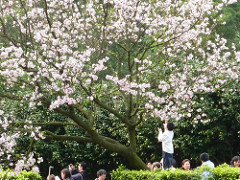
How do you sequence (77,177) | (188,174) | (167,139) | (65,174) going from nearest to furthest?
(188,174) < (65,174) < (77,177) < (167,139)

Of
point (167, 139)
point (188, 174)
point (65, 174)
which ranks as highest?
point (167, 139)

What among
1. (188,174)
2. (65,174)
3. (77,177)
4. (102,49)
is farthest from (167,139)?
(102,49)

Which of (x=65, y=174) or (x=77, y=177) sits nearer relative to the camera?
(x=65, y=174)

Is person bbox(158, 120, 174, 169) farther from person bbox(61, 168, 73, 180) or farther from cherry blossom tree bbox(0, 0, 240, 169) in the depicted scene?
person bbox(61, 168, 73, 180)

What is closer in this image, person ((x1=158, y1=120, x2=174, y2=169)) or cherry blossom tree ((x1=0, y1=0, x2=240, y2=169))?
cherry blossom tree ((x1=0, y1=0, x2=240, y2=169))

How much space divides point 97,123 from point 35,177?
10.0ft

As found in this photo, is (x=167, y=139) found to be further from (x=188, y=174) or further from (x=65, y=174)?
(x=65, y=174)

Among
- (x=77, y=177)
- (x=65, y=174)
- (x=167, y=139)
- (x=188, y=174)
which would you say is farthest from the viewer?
(x=167, y=139)

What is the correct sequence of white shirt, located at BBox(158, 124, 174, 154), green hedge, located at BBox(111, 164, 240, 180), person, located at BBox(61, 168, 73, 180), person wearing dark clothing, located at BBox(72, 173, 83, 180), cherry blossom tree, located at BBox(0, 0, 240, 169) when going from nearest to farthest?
green hedge, located at BBox(111, 164, 240, 180)
cherry blossom tree, located at BBox(0, 0, 240, 169)
person, located at BBox(61, 168, 73, 180)
person wearing dark clothing, located at BBox(72, 173, 83, 180)
white shirt, located at BBox(158, 124, 174, 154)

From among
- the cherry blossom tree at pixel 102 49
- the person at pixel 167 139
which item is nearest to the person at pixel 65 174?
the cherry blossom tree at pixel 102 49

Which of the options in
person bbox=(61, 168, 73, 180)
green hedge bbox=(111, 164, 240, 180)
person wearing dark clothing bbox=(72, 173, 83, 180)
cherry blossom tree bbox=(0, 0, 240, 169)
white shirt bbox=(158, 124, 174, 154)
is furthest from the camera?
white shirt bbox=(158, 124, 174, 154)

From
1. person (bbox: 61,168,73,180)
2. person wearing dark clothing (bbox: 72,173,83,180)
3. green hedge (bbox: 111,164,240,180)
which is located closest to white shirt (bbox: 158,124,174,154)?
green hedge (bbox: 111,164,240,180)

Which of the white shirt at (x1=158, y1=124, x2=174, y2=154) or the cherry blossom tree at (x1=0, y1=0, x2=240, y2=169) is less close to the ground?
the cherry blossom tree at (x1=0, y1=0, x2=240, y2=169)

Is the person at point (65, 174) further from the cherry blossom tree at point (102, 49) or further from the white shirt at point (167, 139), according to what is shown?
the white shirt at point (167, 139)
